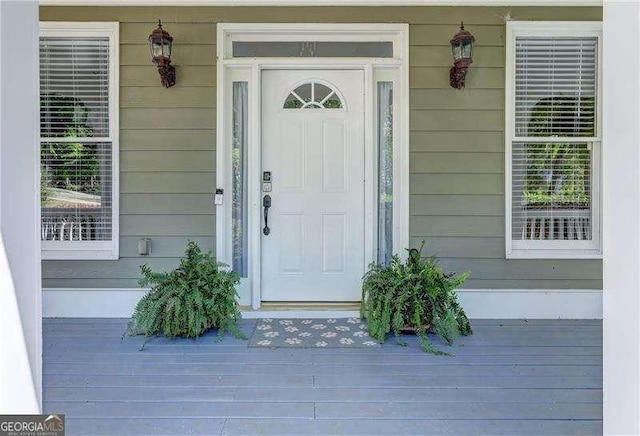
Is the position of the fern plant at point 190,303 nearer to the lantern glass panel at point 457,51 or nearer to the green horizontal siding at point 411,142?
the green horizontal siding at point 411,142

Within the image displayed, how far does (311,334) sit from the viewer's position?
10.6 feet

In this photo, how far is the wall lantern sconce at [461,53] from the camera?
3373mm

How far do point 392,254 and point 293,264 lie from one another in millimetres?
841

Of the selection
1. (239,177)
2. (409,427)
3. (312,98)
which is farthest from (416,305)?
(312,98)

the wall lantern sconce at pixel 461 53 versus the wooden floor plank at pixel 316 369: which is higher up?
the wall lantern sconce at pixel 461 53

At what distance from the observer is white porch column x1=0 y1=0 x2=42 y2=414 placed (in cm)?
110

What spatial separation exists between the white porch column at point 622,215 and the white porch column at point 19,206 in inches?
58.9

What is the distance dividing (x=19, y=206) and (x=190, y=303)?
2.03 meters

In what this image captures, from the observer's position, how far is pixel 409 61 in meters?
3.59

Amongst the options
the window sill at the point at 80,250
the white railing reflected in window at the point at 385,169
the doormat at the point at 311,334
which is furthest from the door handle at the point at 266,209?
the window sill at the point at 80,250

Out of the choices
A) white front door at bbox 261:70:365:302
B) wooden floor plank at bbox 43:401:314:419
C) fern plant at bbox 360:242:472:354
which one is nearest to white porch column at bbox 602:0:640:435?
wooden floor plank at bbox 43:401:314:419

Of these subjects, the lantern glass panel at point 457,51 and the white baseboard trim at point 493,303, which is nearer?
the lantern glass panel at point 457,51
